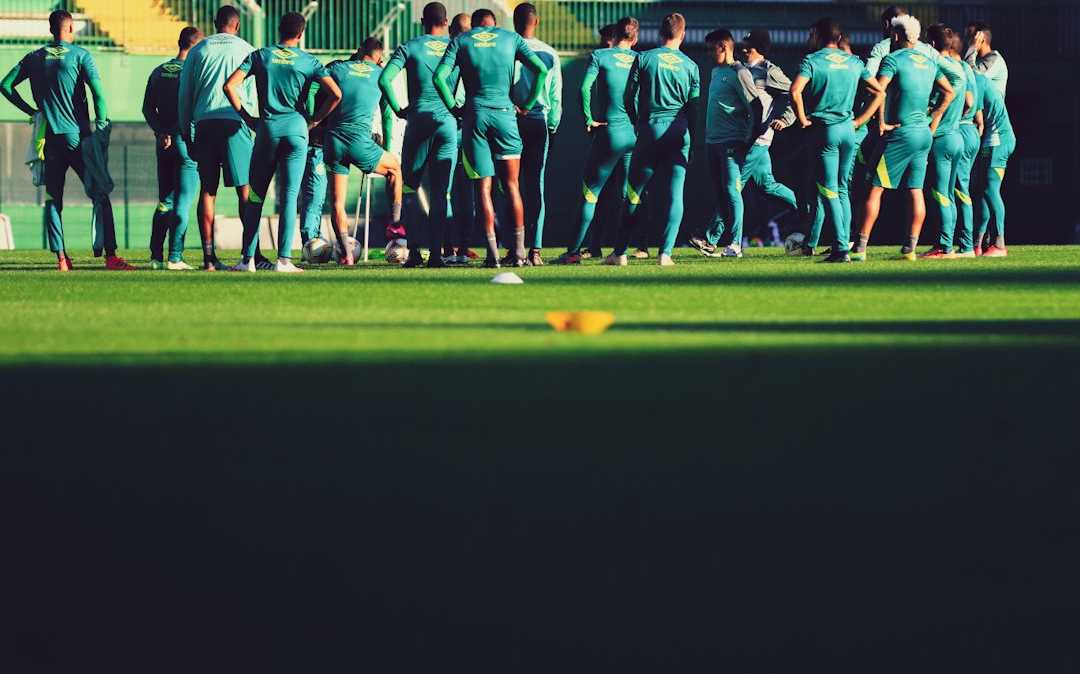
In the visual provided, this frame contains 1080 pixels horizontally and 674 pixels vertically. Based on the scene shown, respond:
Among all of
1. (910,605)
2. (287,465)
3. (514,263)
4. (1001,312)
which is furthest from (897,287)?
(910,605)

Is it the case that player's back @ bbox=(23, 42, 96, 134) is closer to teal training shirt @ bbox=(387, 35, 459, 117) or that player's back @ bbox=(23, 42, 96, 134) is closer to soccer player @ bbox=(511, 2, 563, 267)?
teal training shirt @ bbox=(387, 35, 459, 117)

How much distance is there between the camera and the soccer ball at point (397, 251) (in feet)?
60.7

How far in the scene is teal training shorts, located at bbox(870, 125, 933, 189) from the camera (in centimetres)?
1667

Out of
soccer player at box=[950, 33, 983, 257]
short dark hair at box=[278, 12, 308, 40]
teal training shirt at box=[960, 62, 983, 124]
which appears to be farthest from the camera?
soccer player at box=[950, 33, 983, 257]

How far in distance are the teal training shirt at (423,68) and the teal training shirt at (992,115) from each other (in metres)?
5.38

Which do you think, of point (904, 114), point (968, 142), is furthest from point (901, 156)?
point (968, 142)

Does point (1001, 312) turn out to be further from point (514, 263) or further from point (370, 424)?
point (514, 263)

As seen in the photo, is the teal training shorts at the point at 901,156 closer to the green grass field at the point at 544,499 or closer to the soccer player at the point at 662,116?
the soccer player at the point at 662,116

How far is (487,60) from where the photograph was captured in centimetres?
1572

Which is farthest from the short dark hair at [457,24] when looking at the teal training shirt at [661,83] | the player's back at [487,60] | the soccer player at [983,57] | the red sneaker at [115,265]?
the soccer player at [983,57]

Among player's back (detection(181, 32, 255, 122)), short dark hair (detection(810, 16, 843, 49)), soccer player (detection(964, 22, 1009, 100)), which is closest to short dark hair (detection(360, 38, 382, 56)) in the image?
player's back (detection(181, 32, 255, 122))

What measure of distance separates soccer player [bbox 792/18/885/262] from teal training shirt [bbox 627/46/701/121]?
4.51ft

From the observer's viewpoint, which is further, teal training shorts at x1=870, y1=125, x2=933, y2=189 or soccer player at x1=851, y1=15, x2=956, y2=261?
teal training shorts at x1=870, y1=125, x2=933, y2=189

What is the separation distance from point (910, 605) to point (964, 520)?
69 cm
